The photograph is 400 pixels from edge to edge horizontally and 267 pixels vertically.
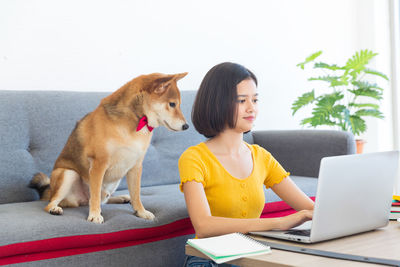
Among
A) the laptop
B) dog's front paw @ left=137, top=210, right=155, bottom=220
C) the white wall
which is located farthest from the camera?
the white wall

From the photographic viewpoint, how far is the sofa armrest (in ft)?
7.81

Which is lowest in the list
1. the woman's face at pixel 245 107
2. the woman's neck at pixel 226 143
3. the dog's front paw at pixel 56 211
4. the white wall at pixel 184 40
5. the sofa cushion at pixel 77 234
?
the sofa cushion at pixel 77 234

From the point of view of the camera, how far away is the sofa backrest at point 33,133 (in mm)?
1891

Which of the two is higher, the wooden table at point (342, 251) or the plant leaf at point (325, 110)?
the plant leaf at point (325, 110)

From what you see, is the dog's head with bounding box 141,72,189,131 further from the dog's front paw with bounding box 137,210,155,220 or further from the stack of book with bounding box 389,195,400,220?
the stack of book with bounding box 389,195,400,220

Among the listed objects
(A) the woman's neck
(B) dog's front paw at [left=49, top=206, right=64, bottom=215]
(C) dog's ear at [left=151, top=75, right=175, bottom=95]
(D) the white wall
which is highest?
(D) the white wall

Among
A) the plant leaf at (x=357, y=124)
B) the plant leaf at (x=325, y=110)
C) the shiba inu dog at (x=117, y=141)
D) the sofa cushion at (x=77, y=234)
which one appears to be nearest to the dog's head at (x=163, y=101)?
the shiba inu dog at (x=117, y=141)

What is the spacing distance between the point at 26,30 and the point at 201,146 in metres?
1.43

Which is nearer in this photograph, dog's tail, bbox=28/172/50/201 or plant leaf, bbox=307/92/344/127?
dog's tail, bbox=28/172/50/201

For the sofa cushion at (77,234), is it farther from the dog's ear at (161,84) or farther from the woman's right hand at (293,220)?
the woman's right hand at (293,220)

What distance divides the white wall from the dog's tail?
2.14 feet

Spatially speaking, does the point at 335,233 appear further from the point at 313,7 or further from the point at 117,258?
the point at 313,7

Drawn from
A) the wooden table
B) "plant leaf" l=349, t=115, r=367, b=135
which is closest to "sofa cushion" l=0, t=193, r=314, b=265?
the wooden table

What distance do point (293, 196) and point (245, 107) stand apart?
0.34m
